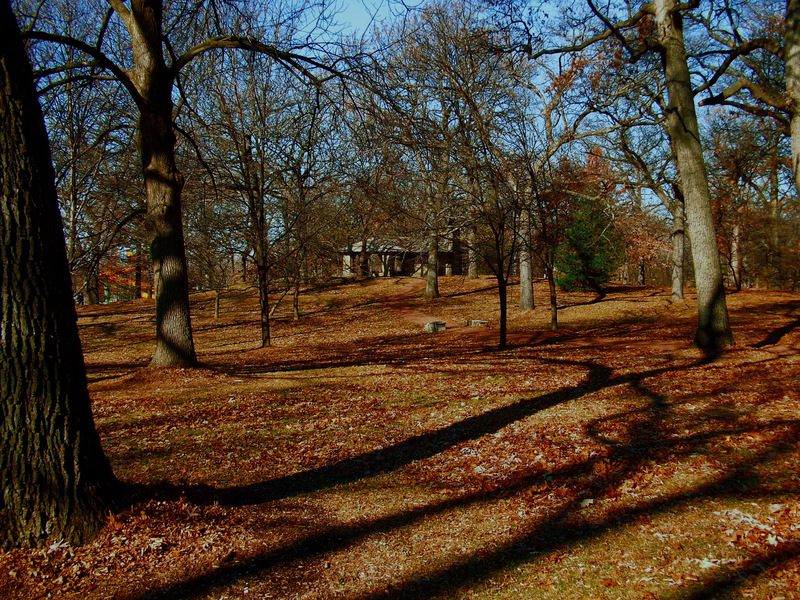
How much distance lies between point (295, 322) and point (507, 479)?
1952cm

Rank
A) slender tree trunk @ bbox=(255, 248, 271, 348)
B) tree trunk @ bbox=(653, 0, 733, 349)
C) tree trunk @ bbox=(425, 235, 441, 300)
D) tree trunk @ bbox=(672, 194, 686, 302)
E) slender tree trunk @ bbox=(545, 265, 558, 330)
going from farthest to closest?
tree trunk @ bbox=(425, 235, 441, 300) → tree trunk @ bbox=(672, 194, 686, 302) → slender tree trunk @ bbox=(545, 265, 558, 330) → slender tree trunk @ bbox=(255, 248, 271, 348) → tree trunk @ bbox=(653, 0, 733, 349)

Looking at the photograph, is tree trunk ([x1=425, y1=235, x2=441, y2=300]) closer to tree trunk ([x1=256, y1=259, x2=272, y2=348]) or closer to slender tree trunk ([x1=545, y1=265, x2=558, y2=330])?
slender tree trunk ([x1=545, y1=265, x2=558, y2=330])

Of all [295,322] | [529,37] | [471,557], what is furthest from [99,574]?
[295,322]

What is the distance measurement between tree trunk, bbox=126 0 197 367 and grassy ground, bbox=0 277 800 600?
842 mm

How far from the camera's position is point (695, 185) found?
1080cm

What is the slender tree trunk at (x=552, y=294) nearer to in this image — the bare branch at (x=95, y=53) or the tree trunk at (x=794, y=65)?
the tree trunk at (x=794, y=65)

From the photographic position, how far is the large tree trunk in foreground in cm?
336

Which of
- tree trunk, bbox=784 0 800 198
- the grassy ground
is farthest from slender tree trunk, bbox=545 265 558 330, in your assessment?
tree trunk, bbox=784 0 800 198

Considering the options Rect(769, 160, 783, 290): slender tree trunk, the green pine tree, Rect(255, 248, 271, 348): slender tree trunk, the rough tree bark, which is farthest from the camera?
Rect(769, 160, 783, 290): slender tree trunk

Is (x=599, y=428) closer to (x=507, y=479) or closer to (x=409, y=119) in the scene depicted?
(x=507, y=479)

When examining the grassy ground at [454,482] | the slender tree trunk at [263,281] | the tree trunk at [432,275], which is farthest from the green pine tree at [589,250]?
the slender tree trunk at [263,281]

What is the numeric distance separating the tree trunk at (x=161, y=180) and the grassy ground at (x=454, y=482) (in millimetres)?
842

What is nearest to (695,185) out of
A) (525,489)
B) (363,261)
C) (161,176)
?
(525,489)

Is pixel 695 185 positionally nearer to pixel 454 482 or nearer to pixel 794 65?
pixel 794 65
